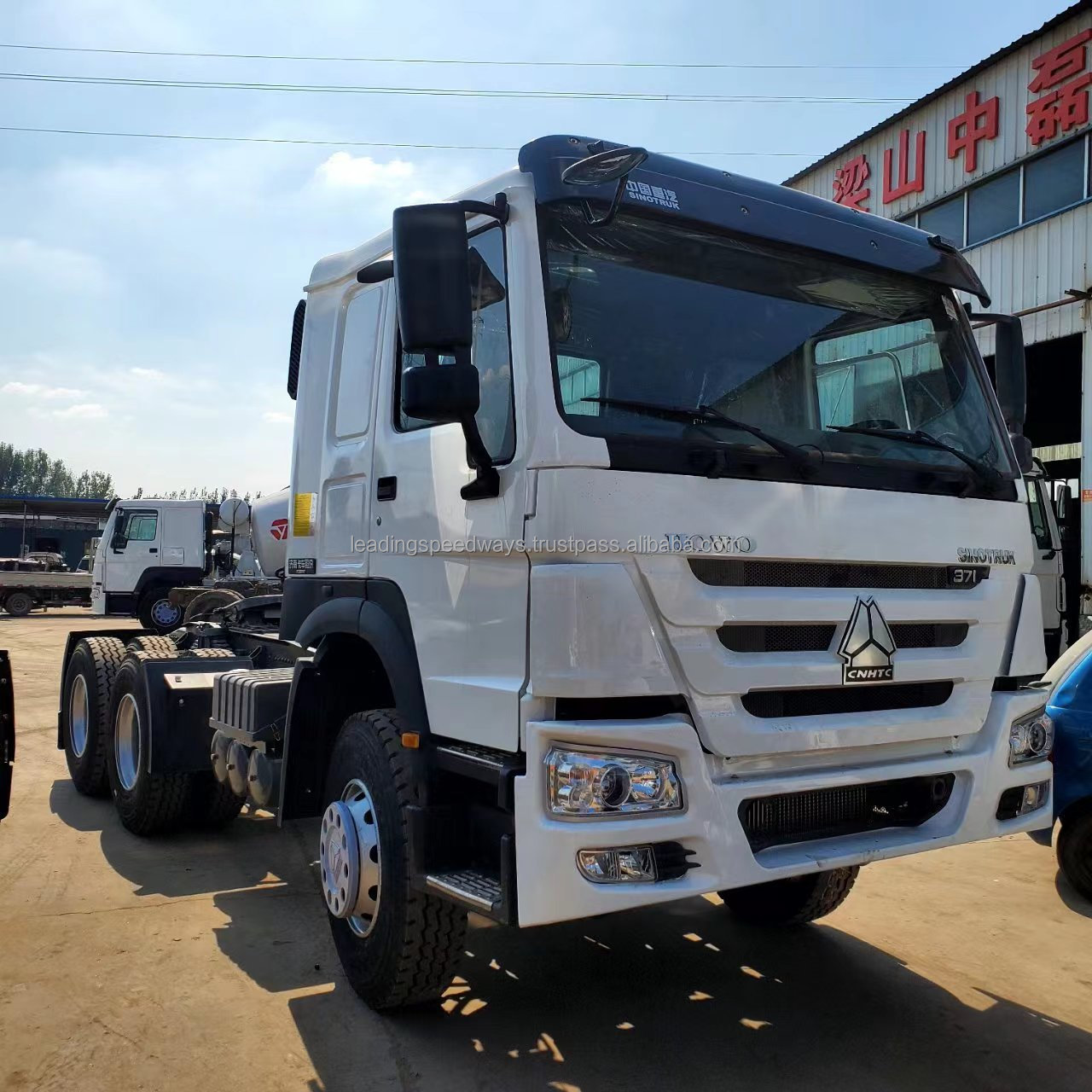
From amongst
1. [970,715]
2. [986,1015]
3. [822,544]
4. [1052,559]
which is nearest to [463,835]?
[822,544]

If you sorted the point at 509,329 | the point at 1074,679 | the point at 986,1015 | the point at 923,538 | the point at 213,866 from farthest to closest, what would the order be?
the point at 213,866, the point at 1074,679, the point at 986,1015, the point at 923,538, the point at 509,329

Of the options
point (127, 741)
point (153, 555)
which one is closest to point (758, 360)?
point (127, 741)

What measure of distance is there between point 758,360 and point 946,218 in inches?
524

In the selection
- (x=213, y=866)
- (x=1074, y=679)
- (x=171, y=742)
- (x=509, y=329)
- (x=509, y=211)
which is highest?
(x=509, y=211)

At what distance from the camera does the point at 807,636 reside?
309 centimetres

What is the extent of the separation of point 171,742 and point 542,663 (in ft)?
11.0

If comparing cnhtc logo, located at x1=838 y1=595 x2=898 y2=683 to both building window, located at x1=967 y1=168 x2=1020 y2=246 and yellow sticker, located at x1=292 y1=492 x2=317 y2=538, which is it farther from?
building window, located at x1=967 y1=168 x2=1020 y2=246

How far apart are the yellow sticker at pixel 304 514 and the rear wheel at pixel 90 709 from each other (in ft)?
8.84

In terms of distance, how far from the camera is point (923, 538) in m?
3.31

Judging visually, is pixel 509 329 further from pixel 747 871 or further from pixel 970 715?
pixel 970 715

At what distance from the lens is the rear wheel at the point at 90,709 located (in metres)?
6.39

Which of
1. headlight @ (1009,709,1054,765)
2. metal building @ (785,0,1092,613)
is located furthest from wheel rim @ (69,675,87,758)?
metal building @ (785,0,1092,613)

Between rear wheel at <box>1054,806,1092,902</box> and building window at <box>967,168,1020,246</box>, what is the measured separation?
1113 cm

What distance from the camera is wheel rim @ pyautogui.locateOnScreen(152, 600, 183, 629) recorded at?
19578mm
